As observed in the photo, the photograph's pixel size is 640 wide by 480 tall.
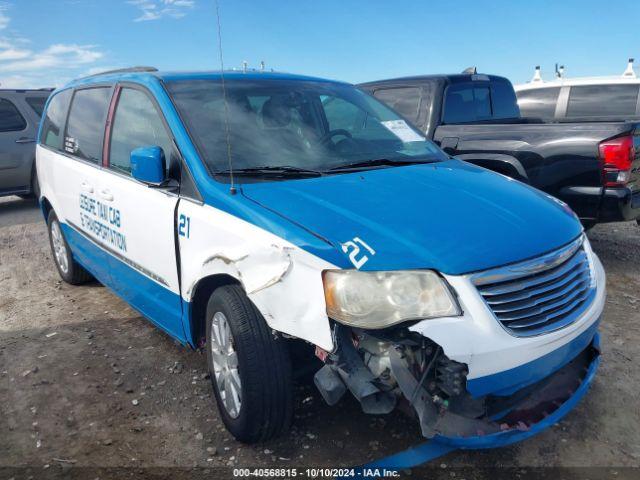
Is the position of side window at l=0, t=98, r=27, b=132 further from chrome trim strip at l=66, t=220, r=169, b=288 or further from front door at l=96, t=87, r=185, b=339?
front door at l=96, t=87, r=185, b=339

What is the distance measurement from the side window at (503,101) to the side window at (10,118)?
286 inches

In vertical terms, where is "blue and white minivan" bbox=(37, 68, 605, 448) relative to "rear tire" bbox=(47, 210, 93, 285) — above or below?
above

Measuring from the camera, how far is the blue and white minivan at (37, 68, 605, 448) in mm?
2010

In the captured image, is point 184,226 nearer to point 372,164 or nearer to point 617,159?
point 372,164

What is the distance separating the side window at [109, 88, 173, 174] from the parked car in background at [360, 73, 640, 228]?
3.18 metres

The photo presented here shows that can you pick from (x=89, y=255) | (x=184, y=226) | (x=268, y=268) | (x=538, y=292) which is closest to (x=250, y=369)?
(x=268, y=268)

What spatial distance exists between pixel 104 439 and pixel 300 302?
1.41 metres

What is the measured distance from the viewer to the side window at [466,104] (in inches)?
224

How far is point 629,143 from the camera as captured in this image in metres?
4.29

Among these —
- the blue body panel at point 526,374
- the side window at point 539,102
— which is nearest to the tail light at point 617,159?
the blue body panel at point 526,374

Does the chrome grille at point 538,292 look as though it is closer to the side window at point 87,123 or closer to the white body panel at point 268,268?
the white body panel at point 268,268

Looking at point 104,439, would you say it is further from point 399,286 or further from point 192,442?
point 399,286

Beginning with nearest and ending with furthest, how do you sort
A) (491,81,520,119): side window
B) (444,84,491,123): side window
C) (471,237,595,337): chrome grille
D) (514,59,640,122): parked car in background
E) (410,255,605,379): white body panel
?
(410,255,605,379): white body panel, (471,237,595,337): chrome grille, (444,84,491,123): side window, (491,81,520,119): side window, (514,59,640,122): parked car in background

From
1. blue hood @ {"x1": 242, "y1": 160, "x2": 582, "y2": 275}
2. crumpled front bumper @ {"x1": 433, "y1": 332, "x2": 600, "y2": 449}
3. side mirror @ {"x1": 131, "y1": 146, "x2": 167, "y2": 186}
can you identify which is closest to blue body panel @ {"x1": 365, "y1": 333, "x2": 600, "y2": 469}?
crumpled front bumper @ {"x1": 433, "y1": 332, "x2": 600, "y2": 449}
